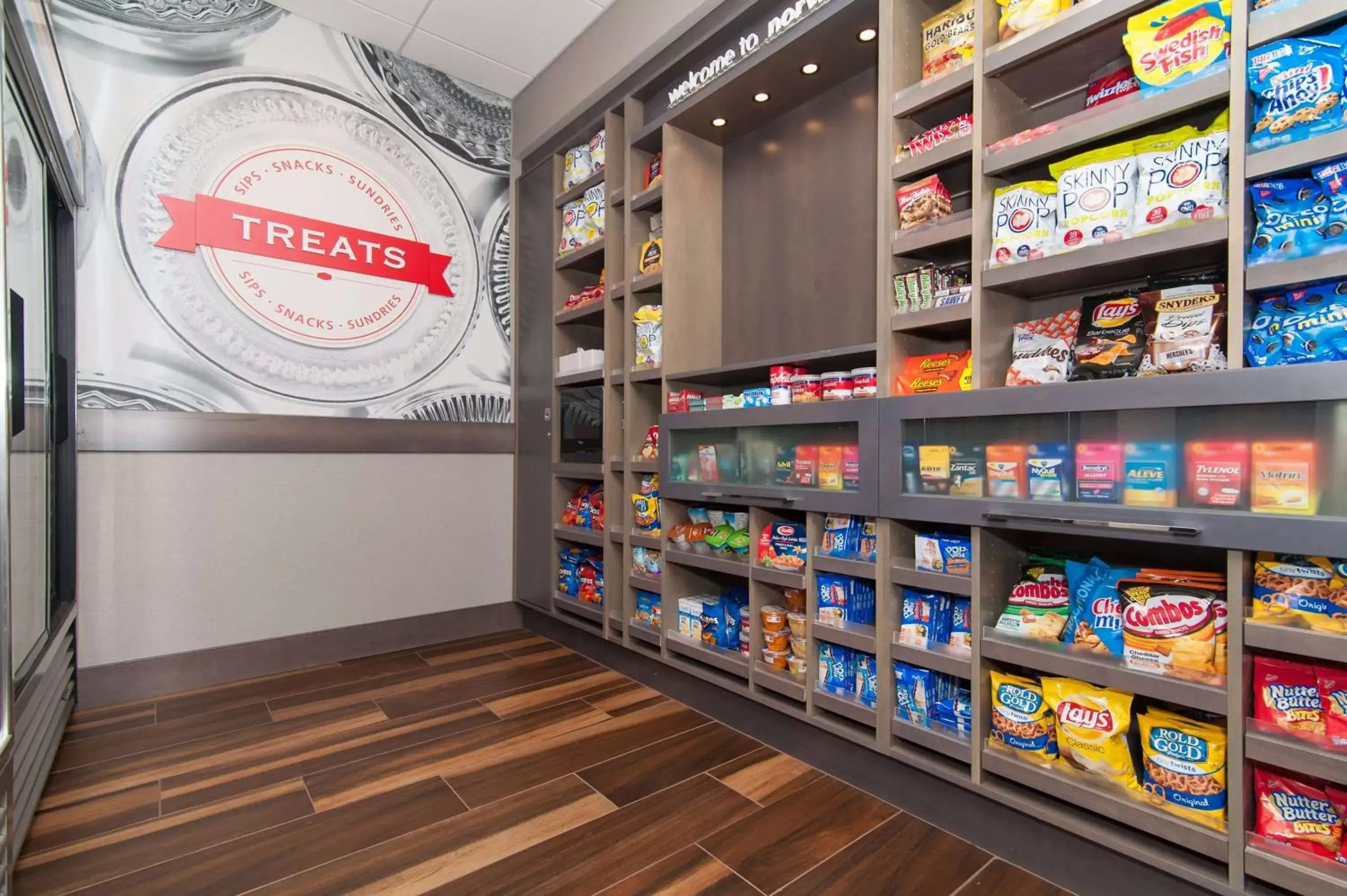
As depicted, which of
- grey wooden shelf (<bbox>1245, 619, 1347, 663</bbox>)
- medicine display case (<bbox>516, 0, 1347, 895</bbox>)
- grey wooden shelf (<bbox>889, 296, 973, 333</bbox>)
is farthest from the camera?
grey wooden shelf (<bbox>889, 296, 973, 333</bbox>)

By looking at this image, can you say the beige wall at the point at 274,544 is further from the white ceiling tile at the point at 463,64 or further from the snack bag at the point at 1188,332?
the snack bag at the point at 1188,332

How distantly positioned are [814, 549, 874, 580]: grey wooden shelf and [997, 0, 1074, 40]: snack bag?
1.46m

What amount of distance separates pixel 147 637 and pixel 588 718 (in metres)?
1.92

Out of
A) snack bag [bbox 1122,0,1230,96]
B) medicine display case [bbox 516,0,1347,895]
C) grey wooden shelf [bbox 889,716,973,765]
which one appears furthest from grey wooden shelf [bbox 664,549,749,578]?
snack bag [bbox 1122,0,1230,96]

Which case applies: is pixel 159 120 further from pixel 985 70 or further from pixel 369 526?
pixel 985 70

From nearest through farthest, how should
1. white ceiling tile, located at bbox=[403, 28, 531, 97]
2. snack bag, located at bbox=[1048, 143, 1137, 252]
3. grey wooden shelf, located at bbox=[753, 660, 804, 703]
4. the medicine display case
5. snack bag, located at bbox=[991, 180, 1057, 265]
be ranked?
the medicine display case, snack bag, located at bbox=[1048, 143, 1137, 252], snack bag, located at bbox=[991, 180, 1057, 265], grey wooden shelf, located at bbox=[753, 660, 804, 703], white ceiling tile, located at bbox=[403, 28, 531, 97]

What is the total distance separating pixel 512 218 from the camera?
3.97 metres

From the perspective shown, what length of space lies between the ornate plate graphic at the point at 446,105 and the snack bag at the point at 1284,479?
374 centimetres

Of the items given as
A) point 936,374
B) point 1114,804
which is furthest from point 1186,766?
point 936,374

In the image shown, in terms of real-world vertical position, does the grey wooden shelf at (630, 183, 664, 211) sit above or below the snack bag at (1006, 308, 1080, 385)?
above

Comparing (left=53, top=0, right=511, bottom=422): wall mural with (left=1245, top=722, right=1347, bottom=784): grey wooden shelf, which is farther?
(left=53, top=0, right=511, bottom=422): wall mural

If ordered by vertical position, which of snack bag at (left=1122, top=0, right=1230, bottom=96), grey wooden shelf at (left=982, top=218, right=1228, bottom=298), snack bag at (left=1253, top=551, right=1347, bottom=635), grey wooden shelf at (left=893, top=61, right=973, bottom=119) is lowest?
snack bag at (left=1253, top=551, right=1347, bottom=635)

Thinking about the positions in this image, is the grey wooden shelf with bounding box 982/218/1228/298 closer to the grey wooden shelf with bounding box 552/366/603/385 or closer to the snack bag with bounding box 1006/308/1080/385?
the snack bag with bounding box 1006/308/1080/385

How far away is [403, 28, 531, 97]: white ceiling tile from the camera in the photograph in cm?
345
